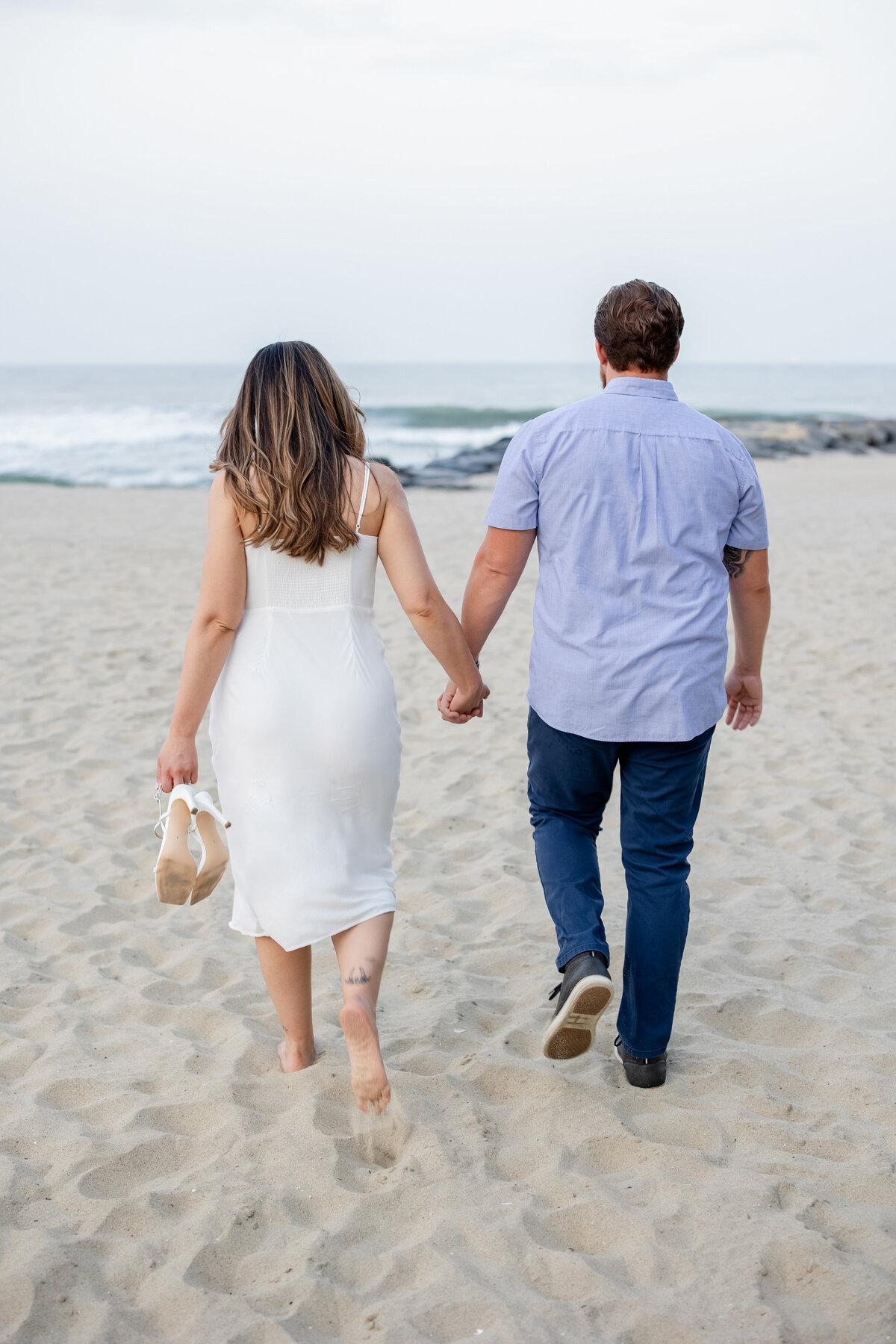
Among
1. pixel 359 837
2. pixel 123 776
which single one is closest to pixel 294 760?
pixel 359 837

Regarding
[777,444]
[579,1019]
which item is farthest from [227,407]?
[579,1019]

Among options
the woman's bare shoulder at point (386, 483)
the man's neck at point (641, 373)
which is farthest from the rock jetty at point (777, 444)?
the woman's bare shoulder at point (386, 483)

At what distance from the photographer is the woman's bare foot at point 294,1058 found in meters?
2.70

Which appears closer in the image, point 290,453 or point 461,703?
point 290,453

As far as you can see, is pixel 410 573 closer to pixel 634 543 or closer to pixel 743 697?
pixel 634 543

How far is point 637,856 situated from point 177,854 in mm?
1071

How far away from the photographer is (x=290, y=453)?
88.7 inches

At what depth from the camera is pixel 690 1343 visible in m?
1.81

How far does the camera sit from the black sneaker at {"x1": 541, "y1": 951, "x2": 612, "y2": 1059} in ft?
7.77

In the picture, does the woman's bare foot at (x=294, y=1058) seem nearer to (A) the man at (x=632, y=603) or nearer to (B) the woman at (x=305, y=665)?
(B) the woman at (x=305, y=665)

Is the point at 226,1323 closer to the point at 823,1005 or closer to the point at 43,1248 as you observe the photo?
the point at 43,1248

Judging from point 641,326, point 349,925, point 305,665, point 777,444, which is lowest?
point 349,925

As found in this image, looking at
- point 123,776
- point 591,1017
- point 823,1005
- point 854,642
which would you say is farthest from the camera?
point 854,642

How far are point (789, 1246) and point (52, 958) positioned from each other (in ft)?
7.54
